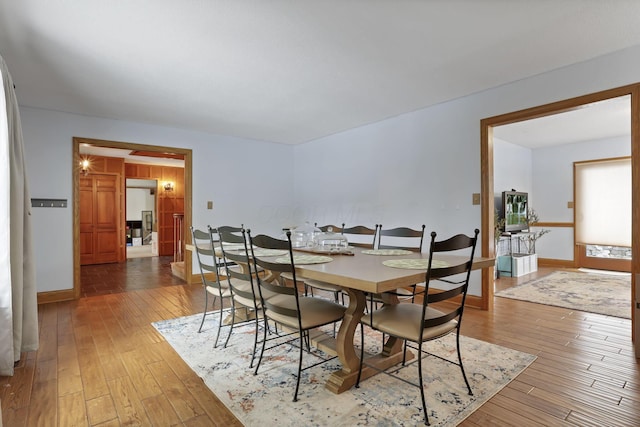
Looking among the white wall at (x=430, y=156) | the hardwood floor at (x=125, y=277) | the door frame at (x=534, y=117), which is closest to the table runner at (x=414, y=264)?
the door frame at (x=534, y=117)

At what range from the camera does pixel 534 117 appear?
10.8 feet

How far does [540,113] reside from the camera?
3.18m

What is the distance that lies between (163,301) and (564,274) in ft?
20.7

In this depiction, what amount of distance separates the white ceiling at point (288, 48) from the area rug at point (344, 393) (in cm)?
236

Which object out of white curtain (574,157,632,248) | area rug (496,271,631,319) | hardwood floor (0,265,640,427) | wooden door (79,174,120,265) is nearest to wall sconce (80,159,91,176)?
wooden door (79,174,120,265)

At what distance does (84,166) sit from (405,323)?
738 centimetres

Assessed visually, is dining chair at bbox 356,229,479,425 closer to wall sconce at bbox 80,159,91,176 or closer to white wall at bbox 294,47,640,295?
white wall at bbox 294,47,640,295

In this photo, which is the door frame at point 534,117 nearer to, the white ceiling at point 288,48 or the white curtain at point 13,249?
the white ceiling at point 288,48

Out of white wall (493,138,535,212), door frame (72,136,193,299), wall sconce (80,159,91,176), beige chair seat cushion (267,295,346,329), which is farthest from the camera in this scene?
wall sconce (80,159,91,176)

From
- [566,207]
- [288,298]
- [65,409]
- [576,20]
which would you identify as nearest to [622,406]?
[288,298]

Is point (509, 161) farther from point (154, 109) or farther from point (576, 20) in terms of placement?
point (154, 109)

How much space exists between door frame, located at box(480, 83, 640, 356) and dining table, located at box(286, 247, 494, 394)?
59.2 inches

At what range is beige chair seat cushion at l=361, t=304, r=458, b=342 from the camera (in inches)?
69.9

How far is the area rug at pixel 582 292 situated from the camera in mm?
3662
